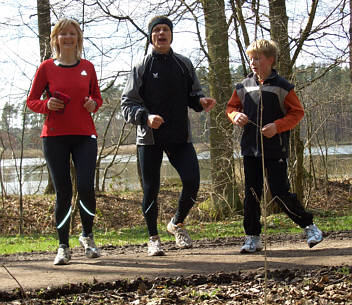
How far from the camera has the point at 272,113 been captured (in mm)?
4293

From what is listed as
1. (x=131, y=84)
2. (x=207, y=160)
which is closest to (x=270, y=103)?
(x=131, y=84)

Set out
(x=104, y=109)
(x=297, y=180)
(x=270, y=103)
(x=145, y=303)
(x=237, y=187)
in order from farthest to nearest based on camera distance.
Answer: (x=104, y=109)
(x=237, y=187)
(x=297, y=180)
(x=270, y=103)
(x=145, y=303)

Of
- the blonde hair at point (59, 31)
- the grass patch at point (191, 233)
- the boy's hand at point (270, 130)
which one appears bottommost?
the grass patch at point (191, 233)

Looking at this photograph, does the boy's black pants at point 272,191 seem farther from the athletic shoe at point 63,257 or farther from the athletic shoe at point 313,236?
the athletic shoe at point 63,257

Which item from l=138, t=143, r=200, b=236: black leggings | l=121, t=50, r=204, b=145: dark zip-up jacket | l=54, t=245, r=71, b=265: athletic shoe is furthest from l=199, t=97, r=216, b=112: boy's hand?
l=54, t=245, r=71, b=265: athletic shoe

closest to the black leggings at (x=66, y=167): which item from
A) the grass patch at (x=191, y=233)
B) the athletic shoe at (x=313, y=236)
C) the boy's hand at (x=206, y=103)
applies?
the boy's hand at (x=206, y=103)

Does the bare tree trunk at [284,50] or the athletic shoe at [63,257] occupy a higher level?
the bare tree trunk at [284,50]

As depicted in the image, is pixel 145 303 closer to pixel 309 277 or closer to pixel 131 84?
pixel 309 277

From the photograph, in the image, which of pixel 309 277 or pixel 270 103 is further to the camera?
pixel 270 103

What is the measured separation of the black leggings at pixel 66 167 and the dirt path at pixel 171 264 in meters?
0.44

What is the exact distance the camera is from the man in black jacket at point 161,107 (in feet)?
14.5

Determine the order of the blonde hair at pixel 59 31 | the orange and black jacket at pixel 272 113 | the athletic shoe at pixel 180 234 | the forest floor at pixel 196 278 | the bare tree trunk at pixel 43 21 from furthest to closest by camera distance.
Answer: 1. the bare tree trunk at pixel 43 21
2. the athletic shoe at pixel 180 234
3. the blonde hair at pixel 59 31
4. the orange and black jacket at pixel 272 113
5. the forest floor at pixel 196 278

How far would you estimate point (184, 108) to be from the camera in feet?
14.8

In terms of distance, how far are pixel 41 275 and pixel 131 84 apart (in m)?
1.84
